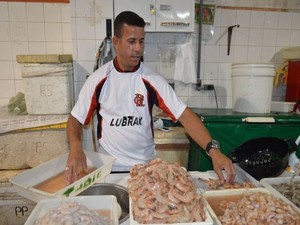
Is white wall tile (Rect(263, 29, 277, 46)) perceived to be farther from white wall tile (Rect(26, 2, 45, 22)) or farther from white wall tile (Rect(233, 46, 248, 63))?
white wall tile (Rect(26, 2, 45, 22))

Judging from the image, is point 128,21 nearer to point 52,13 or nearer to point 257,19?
point 52,13

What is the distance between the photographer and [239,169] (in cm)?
150

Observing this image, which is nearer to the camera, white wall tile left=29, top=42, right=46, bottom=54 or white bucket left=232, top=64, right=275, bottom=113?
white bucket left=232, top=64, right=275, bottom=113

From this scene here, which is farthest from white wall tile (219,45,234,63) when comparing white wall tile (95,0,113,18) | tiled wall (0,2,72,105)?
tiled wall (0,2,72,105)

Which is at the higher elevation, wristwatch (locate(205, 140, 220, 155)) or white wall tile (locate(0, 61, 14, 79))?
white wall tile (locate(0, 61, 14, 79))

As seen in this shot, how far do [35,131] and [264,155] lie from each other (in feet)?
6.99

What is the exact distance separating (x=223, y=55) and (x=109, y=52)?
1.55 metres

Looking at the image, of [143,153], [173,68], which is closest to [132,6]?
[173,68]

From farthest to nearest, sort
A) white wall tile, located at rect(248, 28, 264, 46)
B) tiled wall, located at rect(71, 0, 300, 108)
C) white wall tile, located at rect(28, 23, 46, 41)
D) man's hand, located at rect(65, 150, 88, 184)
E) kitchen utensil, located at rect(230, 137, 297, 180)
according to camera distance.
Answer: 1. white wall tile, located at rect(248, 28, 264, 46)
2. tiled wall, located at rect(71, 0, 300, 108)
3. white wall tile, located at rect(28, 23, 46, 41)
4. kitchen utensil, located at rect(230, 137, 297, 180)
5. man's hand, located at rect(65, 150, 88, 184)

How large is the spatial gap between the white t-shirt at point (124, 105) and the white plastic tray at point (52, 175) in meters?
0.31

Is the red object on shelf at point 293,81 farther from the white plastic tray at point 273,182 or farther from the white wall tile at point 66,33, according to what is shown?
the white wall tile at point 66,33

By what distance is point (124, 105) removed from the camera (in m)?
1.79

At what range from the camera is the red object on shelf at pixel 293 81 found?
305 centimetres

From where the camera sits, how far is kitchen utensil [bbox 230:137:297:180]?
1.44 m
